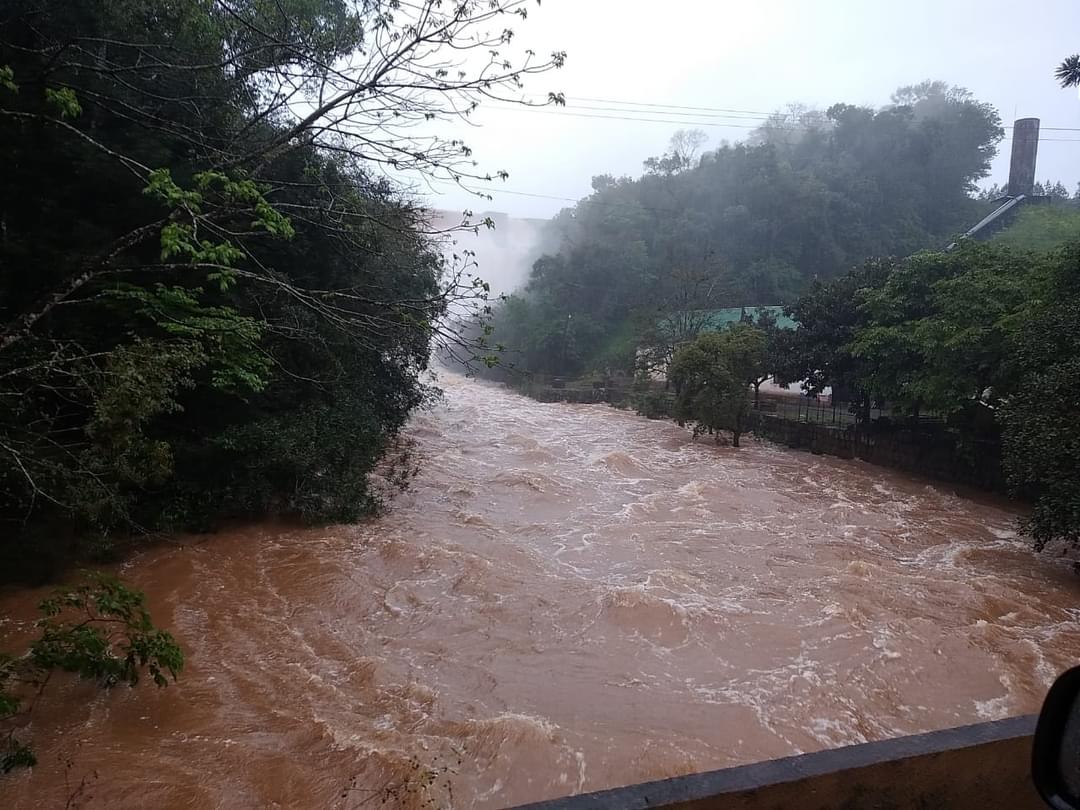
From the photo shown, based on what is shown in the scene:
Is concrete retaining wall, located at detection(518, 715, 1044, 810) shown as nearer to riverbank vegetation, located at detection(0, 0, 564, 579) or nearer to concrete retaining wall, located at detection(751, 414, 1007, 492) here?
riverbank vegetation, located at detection(0, 0, 564, 579)

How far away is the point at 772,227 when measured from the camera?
39938 millimetres

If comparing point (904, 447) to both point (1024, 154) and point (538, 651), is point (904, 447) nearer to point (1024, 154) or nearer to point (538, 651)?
point (538, 651)

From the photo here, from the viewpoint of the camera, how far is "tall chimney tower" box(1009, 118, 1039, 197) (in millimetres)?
35281

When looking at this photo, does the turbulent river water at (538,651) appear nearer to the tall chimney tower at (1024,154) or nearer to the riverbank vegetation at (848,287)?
the riverbank vegetation at (848,287)

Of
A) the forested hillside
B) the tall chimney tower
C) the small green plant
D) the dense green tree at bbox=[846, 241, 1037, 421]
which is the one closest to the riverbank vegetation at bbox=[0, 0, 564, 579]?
the small green plant

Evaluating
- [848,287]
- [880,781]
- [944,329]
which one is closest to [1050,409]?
[944,329]

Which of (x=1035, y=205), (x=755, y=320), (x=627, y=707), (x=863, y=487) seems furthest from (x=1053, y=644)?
(x=1035, y=205)

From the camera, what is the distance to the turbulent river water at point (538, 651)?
171 inches

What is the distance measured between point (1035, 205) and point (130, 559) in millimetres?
39288

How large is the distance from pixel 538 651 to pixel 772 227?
38.8m

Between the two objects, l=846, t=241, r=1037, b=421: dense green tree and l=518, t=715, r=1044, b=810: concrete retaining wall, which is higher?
l=846, t=241, r=1037, b=421: dense green tree

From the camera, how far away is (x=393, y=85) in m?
4.83

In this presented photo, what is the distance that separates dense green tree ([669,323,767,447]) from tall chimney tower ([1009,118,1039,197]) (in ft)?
89.3

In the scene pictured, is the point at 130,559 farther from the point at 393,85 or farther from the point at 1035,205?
the point at 1035,205
